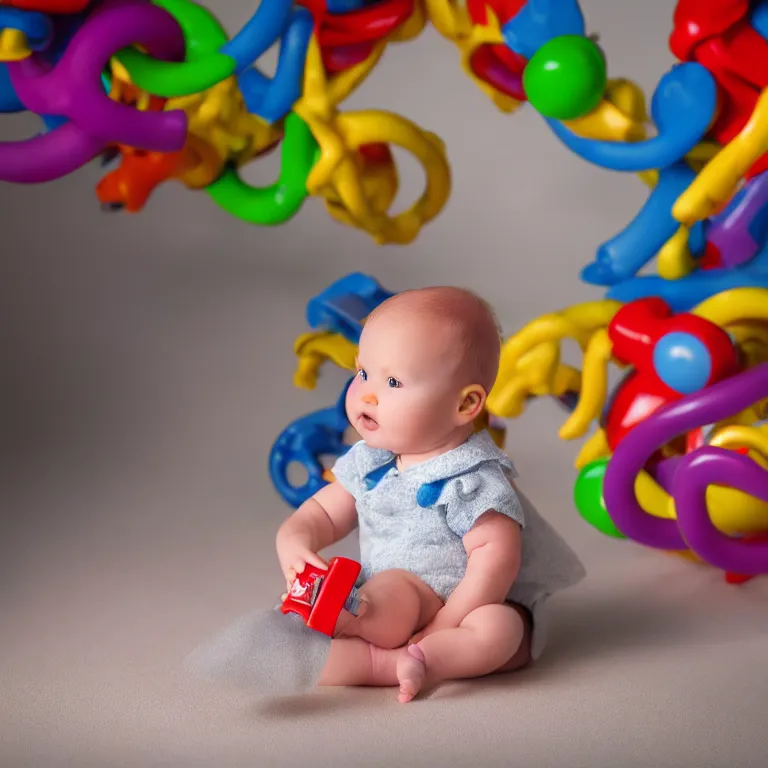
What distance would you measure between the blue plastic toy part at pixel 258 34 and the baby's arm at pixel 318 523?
1.87 ft

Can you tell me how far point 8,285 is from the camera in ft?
8.32

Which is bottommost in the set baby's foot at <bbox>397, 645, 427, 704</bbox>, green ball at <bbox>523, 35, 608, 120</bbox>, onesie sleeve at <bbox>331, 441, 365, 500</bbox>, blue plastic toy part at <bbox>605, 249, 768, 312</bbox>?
baby's foot at <bbox>397, 645, 427, 704</bbox>

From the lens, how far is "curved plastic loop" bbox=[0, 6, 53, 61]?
5.27 feet

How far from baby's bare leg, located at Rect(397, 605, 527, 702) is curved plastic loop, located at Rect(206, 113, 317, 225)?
691 mm

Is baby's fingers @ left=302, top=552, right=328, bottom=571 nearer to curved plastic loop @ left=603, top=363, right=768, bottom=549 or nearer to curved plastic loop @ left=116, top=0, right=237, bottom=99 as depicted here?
curved plastic loop @ left=603, top=363, right=768, bottom=549

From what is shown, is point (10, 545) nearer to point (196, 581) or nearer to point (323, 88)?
point (196, 581)

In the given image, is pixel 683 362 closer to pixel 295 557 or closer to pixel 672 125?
pixel 672 125

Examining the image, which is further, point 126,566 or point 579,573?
point 126,566

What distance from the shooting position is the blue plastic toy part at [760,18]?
1.59m

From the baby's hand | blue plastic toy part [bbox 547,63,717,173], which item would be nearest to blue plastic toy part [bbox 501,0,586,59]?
blue plastic toy part [bbox 547,63,717,173]

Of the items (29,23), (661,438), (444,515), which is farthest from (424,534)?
(29,23)

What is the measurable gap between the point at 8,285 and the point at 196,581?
104 centimetres

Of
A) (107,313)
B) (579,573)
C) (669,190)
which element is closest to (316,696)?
(579,573)

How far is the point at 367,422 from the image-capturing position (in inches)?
55.7
